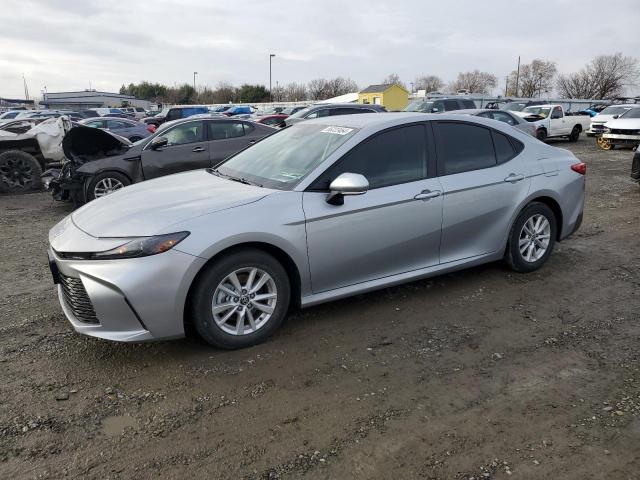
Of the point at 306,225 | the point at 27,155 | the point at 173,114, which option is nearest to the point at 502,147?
the point at 306,225

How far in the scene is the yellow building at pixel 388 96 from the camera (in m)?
57.3

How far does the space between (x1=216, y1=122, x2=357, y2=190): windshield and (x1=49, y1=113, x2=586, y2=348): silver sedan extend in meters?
0.02

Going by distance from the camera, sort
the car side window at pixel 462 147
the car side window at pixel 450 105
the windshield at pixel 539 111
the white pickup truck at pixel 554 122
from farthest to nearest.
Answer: the windshield at pixel 539 111, the white pickup truck at pixel 554 122, the car side window at pixel 450 105, the car side window at pixel 462 147

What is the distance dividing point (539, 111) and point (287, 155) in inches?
760

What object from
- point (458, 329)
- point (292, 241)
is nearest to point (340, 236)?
point (292, 241)

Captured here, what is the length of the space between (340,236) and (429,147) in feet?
4.15

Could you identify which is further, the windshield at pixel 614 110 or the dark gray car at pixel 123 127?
the windshield at pixel 614 110

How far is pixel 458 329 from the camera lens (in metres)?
4.04

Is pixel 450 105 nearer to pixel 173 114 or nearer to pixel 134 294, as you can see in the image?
pixel 173 114

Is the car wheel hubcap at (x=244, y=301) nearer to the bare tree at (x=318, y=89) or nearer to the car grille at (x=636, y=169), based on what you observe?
the car grille at (x=636, y=169)

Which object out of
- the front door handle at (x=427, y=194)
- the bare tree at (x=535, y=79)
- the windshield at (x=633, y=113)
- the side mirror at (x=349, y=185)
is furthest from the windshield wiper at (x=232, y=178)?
the bare tree at (x=535, y=79)

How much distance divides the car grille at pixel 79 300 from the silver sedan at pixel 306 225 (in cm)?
1

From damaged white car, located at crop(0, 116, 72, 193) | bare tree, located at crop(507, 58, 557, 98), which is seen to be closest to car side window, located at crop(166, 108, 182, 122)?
damaged white car, located at crop(0, 116, 72, 193)

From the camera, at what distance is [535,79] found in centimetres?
8544
